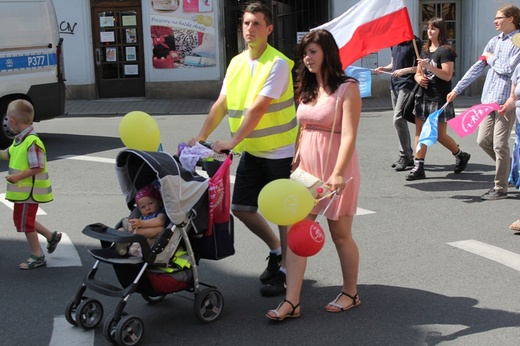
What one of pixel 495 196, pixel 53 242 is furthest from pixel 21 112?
pixel 495 196

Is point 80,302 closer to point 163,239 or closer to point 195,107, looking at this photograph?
point 163,239

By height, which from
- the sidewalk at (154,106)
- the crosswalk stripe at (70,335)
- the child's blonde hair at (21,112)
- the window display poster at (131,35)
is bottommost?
the crosswalk stripe at (70,335)

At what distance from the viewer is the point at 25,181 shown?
6.18 meters

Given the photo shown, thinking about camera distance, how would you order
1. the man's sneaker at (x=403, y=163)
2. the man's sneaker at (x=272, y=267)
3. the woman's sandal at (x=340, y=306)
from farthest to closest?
1. the man's sneaker at (x=403, y=163)
2. the man's sneaker at (x=272, y=267)
3. the woman's sandal at (x=340, y=306)

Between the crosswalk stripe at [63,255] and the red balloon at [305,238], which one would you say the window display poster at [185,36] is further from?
the red balloon at [305,238]

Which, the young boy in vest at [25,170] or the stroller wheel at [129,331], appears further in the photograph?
the young boy in vest at [25,170]

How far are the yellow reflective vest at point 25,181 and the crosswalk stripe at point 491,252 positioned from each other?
332cm

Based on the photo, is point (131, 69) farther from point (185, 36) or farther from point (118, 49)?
point (185, 36)

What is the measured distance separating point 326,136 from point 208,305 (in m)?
1.28

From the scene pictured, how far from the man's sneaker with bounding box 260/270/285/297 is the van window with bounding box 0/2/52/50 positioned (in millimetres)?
8054

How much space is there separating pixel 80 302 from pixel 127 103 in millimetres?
14323

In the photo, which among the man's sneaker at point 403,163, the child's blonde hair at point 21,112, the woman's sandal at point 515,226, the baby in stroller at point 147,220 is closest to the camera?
the baby in stroller at point 147,220

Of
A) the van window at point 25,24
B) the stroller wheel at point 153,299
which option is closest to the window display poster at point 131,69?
the van window at point 25,24

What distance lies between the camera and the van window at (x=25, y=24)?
12.2m
